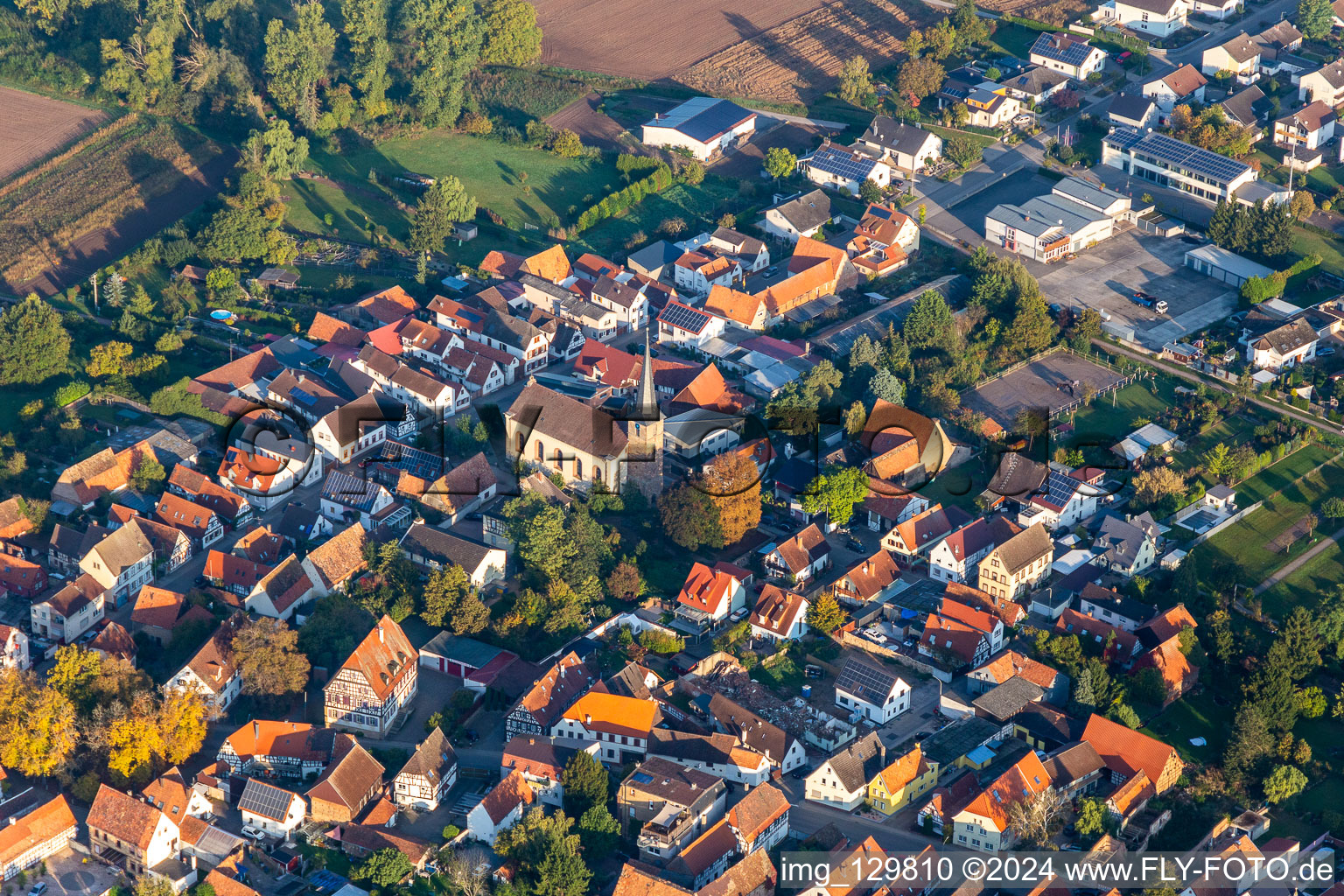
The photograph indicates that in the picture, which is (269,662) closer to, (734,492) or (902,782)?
(734,492)

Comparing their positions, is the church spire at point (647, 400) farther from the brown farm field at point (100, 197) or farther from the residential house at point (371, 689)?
the brown farm field at point (100, 197)

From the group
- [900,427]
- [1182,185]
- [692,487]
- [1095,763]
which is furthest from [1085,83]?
[1095,763]

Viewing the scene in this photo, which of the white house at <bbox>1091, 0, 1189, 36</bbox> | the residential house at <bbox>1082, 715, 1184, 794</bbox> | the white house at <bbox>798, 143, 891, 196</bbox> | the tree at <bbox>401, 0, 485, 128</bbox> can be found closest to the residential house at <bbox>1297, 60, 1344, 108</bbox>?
the white house at <bbox>1091, 0, 1189, 36</bbox>

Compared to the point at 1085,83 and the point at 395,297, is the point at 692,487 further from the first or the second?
the point at 1085,83

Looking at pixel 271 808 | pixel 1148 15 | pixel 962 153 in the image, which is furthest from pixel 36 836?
pixel 1148 15

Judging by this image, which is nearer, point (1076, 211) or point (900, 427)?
point (900, 427)

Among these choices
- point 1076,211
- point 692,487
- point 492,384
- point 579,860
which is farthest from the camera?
point 1076,211
